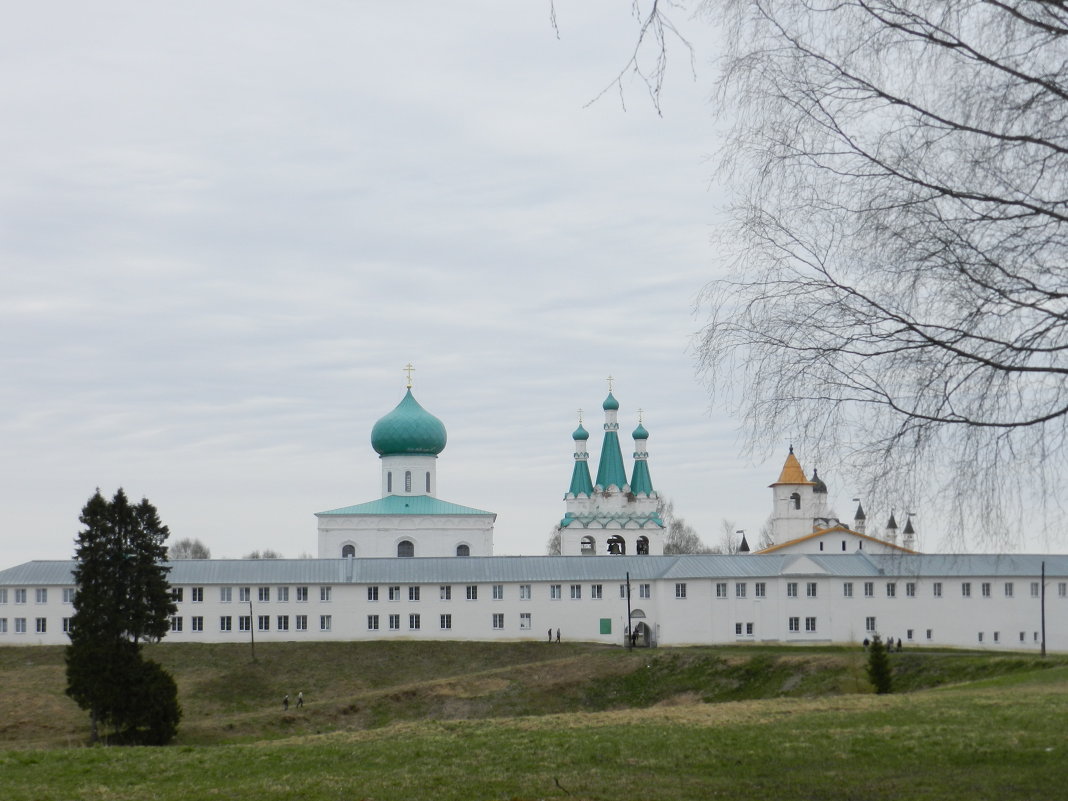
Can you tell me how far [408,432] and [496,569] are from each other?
1626 centimetres

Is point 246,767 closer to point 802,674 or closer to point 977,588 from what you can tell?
point 802,674

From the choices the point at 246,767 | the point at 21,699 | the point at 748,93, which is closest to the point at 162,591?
the point at 21,699

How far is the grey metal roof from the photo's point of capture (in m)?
62.8

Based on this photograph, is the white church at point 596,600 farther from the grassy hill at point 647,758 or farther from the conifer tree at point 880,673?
the conifer tree at point 880,673

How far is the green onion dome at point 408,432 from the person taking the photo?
261ft

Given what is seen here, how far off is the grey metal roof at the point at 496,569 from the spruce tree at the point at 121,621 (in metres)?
20.7

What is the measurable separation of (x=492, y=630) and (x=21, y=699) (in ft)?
74.7

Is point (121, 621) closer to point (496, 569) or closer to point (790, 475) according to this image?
point (496, 569)

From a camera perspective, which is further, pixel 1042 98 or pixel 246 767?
pixel 246 767

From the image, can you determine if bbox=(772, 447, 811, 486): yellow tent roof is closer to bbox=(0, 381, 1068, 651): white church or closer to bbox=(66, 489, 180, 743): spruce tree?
bbox=(0, 381, 1068, 651): white church

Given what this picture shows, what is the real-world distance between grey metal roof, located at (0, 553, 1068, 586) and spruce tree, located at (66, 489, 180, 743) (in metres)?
20.7

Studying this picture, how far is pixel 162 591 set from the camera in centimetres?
4281

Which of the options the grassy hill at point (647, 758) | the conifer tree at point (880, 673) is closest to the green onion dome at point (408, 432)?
the grassy hill at point (647, 758)

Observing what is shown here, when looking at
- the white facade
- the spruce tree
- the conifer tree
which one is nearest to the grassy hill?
the spruce tree
